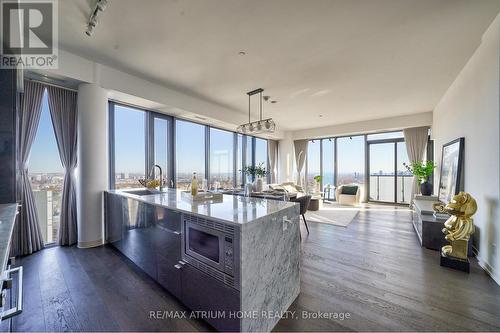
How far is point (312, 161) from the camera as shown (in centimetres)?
872

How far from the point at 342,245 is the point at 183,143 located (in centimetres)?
411

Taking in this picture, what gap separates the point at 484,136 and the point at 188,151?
5288 millimetres

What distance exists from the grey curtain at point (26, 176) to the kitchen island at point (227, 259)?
2018 mm

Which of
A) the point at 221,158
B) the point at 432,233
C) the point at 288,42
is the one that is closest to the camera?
the point at 288,42

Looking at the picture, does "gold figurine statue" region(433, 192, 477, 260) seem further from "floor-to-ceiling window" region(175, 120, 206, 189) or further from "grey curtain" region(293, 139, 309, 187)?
"grey curtain" region(293, 139, 309, 187)

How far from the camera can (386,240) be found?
3.61 meters

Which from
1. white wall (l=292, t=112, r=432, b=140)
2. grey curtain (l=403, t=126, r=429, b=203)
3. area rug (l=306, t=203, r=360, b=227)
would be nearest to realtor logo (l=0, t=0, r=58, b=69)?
area rug (l=306, t=203, r=360, b=227)

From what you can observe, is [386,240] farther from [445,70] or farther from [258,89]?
[258,89]

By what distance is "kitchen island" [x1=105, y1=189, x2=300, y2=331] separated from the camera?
142 centimetres

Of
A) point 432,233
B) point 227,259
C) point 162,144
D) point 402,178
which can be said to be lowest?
point 432,233

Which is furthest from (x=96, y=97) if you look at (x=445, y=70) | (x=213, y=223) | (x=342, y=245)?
(x=445, y=70)

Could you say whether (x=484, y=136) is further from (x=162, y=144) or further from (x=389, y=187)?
(x=162, y=144)

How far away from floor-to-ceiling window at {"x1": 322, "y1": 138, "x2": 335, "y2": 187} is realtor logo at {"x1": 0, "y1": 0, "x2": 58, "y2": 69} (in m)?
8.08

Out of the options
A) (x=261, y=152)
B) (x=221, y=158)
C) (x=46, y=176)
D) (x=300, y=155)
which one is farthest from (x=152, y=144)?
(x=300, y=155)
